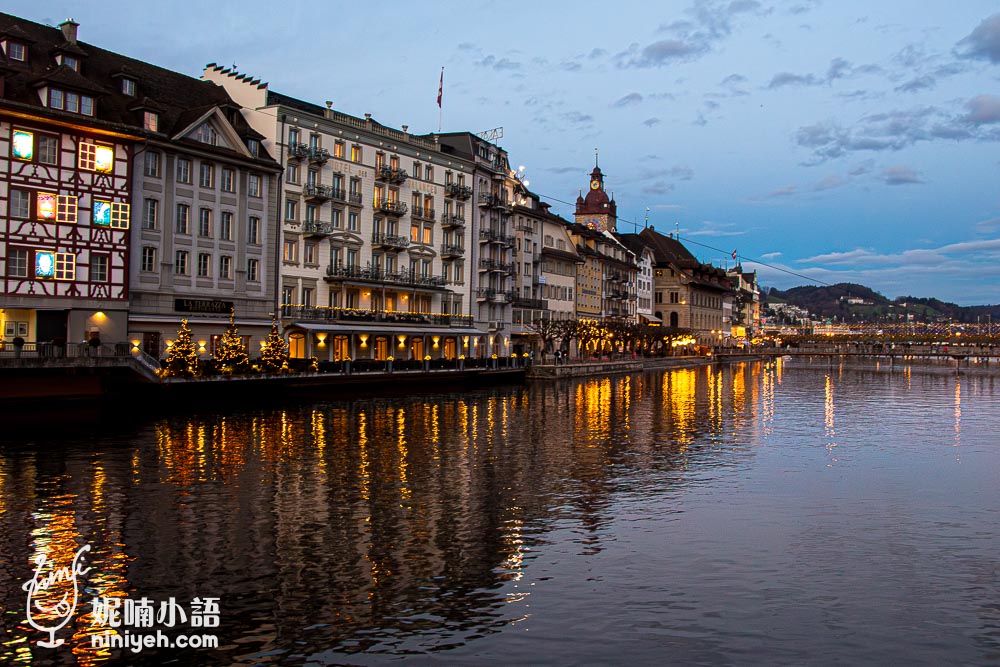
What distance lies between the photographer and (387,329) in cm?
7356

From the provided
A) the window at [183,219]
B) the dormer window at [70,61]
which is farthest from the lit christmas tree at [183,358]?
the dormer window at [70,61]

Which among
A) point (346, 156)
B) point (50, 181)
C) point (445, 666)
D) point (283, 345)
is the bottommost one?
point (445, 666)

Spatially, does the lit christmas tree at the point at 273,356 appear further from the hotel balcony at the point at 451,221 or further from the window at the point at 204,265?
the hotel balcony at the point at 451,221

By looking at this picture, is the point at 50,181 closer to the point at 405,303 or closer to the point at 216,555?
the point at 405,303

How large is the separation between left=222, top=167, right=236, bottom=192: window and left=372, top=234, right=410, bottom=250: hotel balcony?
50.8 feet

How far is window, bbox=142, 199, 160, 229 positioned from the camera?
181ft

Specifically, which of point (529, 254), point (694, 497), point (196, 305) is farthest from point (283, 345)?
point (529, 254)

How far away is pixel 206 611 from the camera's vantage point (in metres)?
14.3

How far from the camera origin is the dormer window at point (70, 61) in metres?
53.1

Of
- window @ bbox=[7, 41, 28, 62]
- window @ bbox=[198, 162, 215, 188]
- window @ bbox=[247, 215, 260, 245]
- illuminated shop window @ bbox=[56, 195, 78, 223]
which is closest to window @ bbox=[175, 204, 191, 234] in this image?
window @ bbox=[198, 162, 215, 188]

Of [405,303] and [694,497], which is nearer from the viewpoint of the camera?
[694,497]

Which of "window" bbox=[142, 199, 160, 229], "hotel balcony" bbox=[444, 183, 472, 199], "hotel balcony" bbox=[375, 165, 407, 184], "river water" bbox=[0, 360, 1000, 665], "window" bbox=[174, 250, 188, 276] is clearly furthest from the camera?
"hotel balcony" bbox=[444, 183, 472, 199]

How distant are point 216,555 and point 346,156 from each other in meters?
57.9

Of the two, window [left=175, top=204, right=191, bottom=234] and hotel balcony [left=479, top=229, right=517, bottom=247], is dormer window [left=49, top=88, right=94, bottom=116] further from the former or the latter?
hotel balcony [left=479, top=229, right=517, bottom=247]
